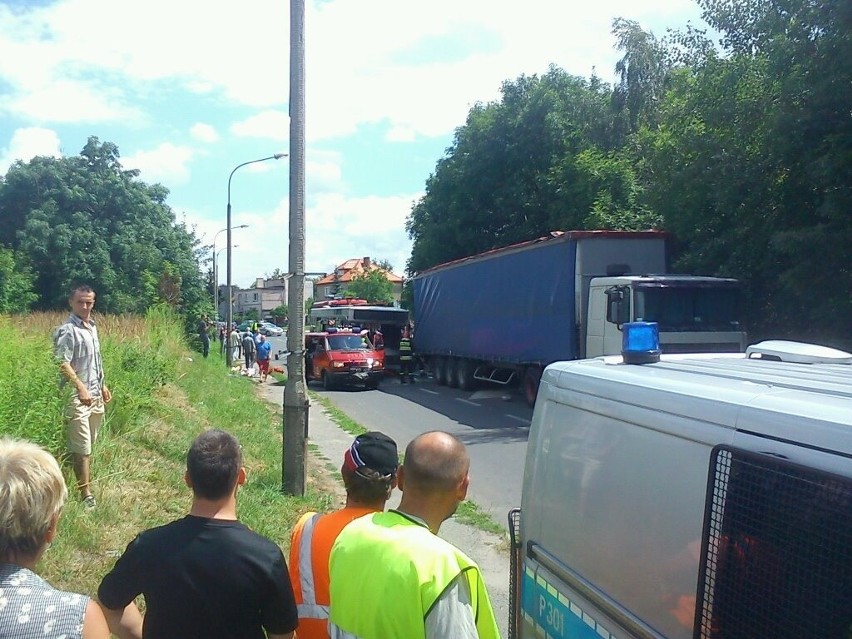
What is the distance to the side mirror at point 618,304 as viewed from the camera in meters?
14.0

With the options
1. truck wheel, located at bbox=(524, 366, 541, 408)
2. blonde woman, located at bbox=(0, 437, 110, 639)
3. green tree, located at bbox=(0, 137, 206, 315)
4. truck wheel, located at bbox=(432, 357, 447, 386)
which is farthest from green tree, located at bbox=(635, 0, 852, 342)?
green tree, located at bbox=(0, 137, 206, 315)

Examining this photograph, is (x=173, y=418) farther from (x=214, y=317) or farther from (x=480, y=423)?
(x=214, y=317)

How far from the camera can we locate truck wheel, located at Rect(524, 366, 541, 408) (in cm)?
1820

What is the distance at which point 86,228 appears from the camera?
113 ft

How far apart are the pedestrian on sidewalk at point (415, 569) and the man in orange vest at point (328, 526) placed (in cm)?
29

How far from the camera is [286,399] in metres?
8.16

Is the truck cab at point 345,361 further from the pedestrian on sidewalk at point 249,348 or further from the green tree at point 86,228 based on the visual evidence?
the green tree at point 86,228

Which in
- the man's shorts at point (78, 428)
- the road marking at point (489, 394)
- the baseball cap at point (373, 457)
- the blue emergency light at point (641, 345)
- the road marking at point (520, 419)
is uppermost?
the blue emergency light at point (641, 345)

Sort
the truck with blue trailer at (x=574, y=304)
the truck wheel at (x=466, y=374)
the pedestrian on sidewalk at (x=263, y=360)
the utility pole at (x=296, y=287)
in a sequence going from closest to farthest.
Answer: the utility pole at (x=296, y=287) → the truck with blue trailer at (x=574, y=304) → the truck wheel at (x=466, y=374) → the pedestrian on sidewalk at (x=263, y=360)

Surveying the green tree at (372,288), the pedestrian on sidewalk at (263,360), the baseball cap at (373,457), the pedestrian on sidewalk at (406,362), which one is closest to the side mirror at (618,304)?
the baseball cap at (373,457)

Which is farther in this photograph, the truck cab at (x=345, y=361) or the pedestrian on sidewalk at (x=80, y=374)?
the truck cab at (x=345, y=361)

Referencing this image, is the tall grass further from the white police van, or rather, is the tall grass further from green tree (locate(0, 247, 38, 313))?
green tree (locate(0, 247, 38, 313))

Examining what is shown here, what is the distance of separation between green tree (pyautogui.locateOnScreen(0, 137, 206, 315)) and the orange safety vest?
29907 mm

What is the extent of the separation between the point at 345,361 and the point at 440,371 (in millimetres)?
3377
